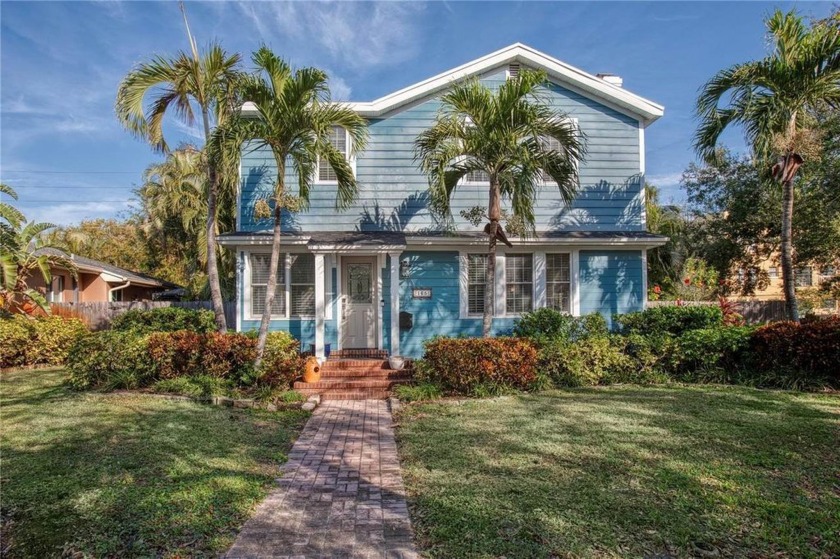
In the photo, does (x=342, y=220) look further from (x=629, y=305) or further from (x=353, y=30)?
(x=629, y=305)

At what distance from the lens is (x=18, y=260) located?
12.5 meters

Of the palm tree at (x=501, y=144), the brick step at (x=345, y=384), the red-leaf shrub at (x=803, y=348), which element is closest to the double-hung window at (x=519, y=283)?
the palm tree at (x=501, y=144)

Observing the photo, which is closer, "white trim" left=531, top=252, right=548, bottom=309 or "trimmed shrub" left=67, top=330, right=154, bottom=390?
"trimmed shrub" left=67, top=330, right=154, bottom=390

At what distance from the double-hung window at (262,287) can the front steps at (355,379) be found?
69.8 inches

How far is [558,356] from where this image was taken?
8.72 meters

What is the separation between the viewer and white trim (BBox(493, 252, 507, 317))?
Answer: 10.9m

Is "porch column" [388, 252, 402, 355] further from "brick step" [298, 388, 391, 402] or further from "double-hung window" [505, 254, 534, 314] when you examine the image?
"double-hung window" [505, 254, 534, 314]

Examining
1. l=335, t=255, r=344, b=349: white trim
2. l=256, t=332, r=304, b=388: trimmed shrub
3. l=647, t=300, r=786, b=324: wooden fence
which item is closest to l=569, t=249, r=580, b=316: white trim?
l=335, t=255, r=344, b=349: white trim

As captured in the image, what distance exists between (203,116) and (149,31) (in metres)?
3.12

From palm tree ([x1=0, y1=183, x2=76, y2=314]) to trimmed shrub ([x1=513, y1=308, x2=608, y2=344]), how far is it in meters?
12.6

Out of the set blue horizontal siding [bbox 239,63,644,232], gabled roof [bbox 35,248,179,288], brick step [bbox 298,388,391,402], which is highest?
blue horizontal siding [bbox 239,63,644,232]

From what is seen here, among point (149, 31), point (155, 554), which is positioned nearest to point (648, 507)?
point (155, 554)

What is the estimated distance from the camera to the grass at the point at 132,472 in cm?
330

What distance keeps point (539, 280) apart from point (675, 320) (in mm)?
2985
